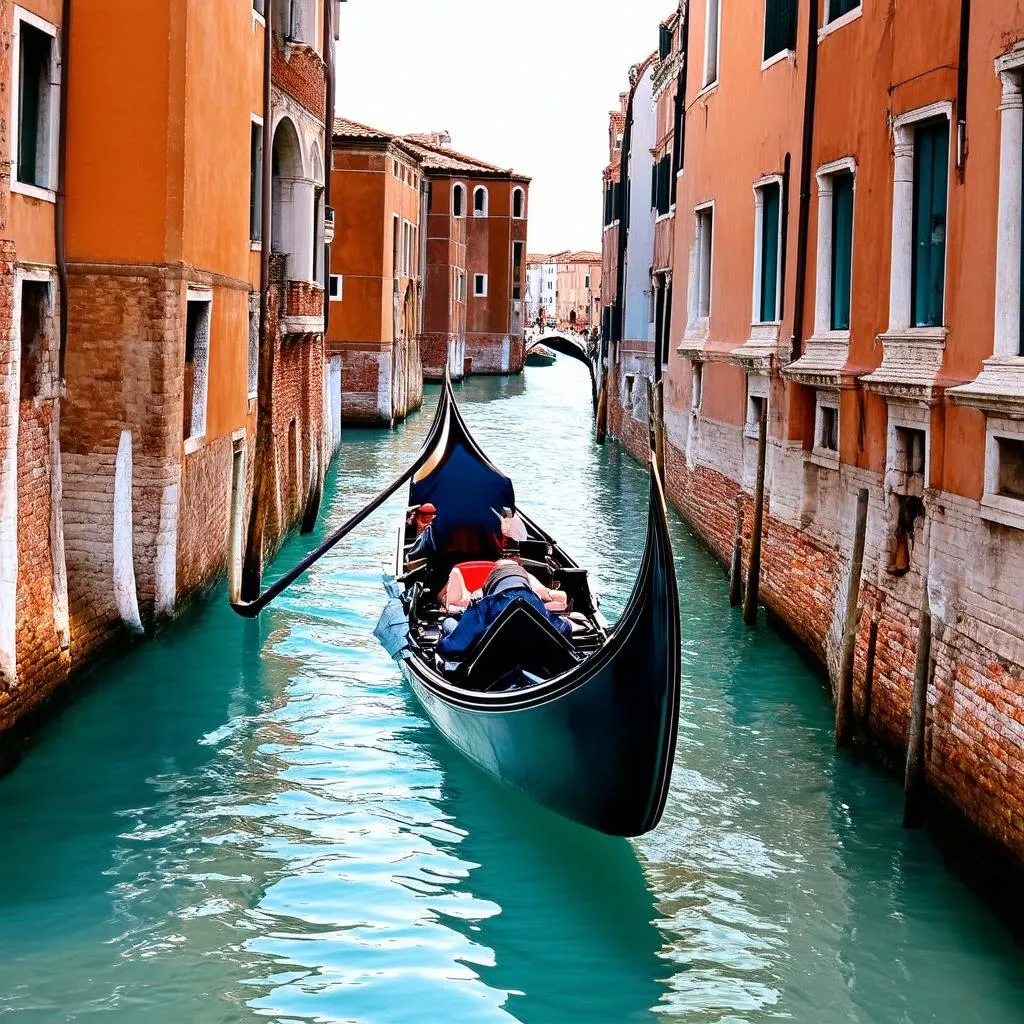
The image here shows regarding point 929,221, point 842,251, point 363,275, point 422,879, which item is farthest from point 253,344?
point 363,275

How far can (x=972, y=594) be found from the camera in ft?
16.0

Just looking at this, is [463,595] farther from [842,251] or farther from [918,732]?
[918,732]

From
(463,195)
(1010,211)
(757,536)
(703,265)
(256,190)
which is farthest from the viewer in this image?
(463,195)

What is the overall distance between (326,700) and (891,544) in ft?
8.83

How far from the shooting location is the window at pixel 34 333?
6.33m

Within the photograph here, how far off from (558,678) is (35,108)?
11.7 feet

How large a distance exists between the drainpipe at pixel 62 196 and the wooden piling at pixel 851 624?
11.4 feet

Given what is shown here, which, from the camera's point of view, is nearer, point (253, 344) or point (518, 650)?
point (518, 650)

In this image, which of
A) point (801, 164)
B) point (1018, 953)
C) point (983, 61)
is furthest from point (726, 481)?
point (1018, 953)

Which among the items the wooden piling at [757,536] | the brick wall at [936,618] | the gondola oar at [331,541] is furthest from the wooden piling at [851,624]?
the gondola oar at [331,541]

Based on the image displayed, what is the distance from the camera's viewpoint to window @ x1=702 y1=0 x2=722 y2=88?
11.4 m

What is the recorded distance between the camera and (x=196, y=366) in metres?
7.92

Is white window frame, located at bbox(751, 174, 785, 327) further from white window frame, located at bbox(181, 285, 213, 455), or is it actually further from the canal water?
white window frame, located at bbox(181, 285, 213, 455)

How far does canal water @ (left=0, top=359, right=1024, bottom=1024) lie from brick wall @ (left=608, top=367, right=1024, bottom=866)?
0.27 metres
